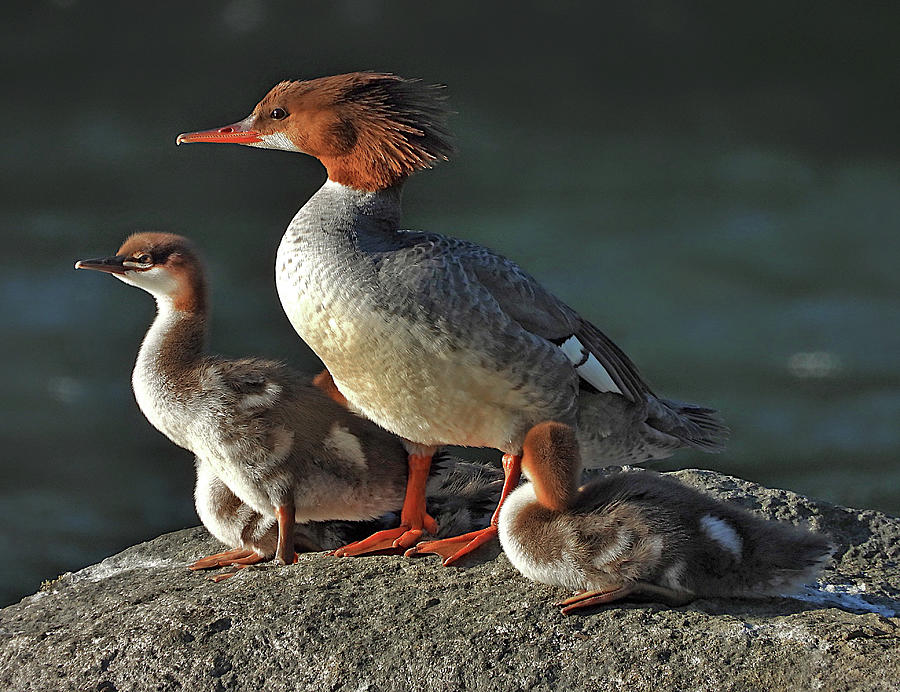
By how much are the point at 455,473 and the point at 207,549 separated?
0.82 metres

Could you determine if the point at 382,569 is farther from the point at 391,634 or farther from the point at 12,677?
the point at 12,677

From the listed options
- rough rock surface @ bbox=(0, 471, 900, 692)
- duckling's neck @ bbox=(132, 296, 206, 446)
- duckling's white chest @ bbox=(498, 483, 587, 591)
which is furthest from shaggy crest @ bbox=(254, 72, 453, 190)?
rough rock surface @ bbox=(0, 471, 900, 692)

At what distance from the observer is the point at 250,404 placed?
9.33 feet

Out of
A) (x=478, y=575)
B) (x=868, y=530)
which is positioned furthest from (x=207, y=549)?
(x=868, y=530)

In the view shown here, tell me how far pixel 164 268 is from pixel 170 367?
259 mm

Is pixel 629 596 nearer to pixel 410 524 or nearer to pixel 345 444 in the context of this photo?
pixel 410 524

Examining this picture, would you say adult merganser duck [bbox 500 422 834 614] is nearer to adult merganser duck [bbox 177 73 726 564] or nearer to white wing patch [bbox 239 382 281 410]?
adult merganser duck [bbox 177 73 726 564]

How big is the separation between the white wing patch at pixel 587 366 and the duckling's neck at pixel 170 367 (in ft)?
3.03

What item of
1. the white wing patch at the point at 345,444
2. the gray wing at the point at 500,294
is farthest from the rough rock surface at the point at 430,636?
the gray wing at the point at 500,294

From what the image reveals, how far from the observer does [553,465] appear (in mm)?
2598

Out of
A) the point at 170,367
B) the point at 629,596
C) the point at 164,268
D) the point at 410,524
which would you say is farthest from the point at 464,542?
the point at 164,268

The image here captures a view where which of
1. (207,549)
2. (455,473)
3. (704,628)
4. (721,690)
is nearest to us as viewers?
(721,690)

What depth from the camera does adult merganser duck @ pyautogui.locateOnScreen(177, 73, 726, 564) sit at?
106 inches

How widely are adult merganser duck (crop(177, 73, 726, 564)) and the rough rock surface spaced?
224 mm
